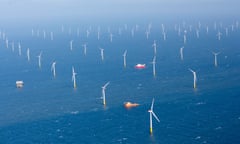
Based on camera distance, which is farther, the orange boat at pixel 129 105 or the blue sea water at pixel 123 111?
the orange boat at pixel 129 105

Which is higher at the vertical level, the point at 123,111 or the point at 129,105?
the point at 129,105

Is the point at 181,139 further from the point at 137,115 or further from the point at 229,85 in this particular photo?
the point at 229,85

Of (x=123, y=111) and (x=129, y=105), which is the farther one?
(x=129, y=105)

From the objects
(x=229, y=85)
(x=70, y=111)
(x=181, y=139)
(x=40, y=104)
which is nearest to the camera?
(x=181, y=139)

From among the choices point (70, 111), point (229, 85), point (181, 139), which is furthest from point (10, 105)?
point (229, 85)

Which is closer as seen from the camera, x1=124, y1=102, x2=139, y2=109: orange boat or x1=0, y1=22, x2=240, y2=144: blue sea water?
x1=0, y1=22, x2=240, y2=144: blue sea water

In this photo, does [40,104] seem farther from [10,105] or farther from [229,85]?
[229,85]

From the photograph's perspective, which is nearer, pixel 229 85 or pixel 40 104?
pixel 40 104

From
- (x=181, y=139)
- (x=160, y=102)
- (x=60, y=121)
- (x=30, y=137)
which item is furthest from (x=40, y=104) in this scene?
(x=181, y=139)

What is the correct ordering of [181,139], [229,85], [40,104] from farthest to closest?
[229,85] < [40,104] < [181,139]
